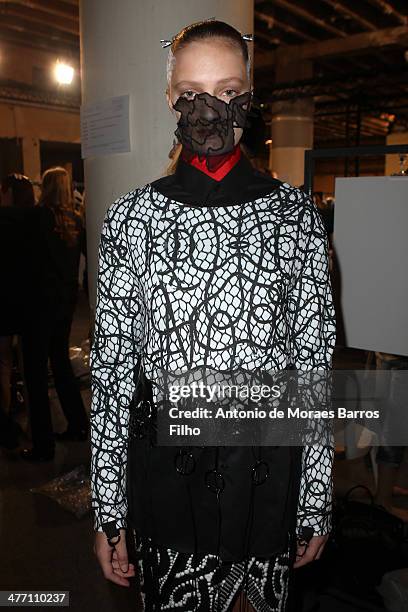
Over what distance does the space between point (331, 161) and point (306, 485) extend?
20528 mm

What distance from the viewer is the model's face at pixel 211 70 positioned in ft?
3.18

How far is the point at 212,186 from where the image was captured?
1009mm

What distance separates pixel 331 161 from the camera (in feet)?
66.2

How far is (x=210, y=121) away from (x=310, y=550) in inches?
34.7

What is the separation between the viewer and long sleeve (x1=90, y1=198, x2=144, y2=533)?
1010 millimetres
